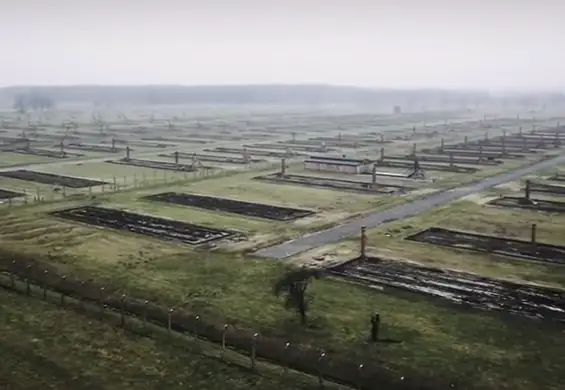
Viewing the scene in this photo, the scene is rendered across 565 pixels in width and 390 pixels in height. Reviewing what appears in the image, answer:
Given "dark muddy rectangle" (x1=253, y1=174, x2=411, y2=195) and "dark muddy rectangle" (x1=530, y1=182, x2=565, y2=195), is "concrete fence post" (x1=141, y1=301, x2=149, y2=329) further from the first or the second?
"dark muddy rectangle" (x1=530, y1=182, x2=565, y2=195)

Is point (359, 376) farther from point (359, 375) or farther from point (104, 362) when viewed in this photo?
point (104, 362)

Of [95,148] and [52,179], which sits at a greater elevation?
[52,179]

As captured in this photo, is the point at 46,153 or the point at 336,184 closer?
the point at 336,184

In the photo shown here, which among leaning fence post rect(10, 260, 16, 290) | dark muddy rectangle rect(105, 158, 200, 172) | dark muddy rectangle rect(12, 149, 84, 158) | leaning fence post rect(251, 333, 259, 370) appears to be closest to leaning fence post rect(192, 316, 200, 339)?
leaning fence post rect(251, 333, 259, 370)

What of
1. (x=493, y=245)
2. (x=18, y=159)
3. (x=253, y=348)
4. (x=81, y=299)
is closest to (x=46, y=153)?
(x=18, y=159)

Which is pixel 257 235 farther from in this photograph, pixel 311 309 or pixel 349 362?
pixel 349 362

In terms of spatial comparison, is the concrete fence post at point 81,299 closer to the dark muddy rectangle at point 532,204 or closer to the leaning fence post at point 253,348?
the leaning fence post at point 253,348

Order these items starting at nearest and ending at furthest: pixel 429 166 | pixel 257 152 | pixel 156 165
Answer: pixel 429 166, pixel 156 165, pixel 257 152
